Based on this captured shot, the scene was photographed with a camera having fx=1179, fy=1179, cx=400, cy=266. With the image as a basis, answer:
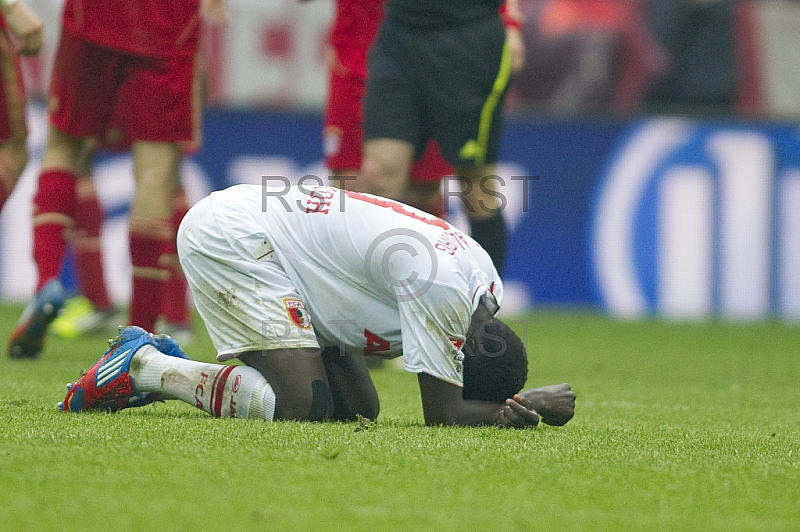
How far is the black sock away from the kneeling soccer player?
159 centimetres

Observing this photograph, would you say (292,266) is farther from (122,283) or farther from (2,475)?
(122,283)

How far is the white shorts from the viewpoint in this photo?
2.98 m

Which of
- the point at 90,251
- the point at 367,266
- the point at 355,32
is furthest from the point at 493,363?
the point at 90,251

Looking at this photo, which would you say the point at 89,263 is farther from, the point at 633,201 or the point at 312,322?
the point at 633,201

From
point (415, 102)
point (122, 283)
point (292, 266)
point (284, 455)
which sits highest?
point (415, 102)

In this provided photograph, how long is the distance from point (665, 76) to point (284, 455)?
835 cm

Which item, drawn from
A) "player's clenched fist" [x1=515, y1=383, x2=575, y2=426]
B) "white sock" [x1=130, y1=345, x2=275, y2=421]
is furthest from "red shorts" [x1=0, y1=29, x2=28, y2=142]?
"player's clenched fist" [x1=515, y1=383, x2=575, y2=426]

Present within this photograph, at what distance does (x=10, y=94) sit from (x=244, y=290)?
1.71 m

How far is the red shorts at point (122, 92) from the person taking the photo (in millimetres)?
4336

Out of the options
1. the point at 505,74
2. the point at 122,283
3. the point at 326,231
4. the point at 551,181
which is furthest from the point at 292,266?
the point at 551,181

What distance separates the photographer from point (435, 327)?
282cm

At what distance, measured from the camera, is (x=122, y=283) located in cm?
761

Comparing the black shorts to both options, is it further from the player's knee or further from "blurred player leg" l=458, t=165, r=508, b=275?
the player's knee

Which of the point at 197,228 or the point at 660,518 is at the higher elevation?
the point at 197,228
